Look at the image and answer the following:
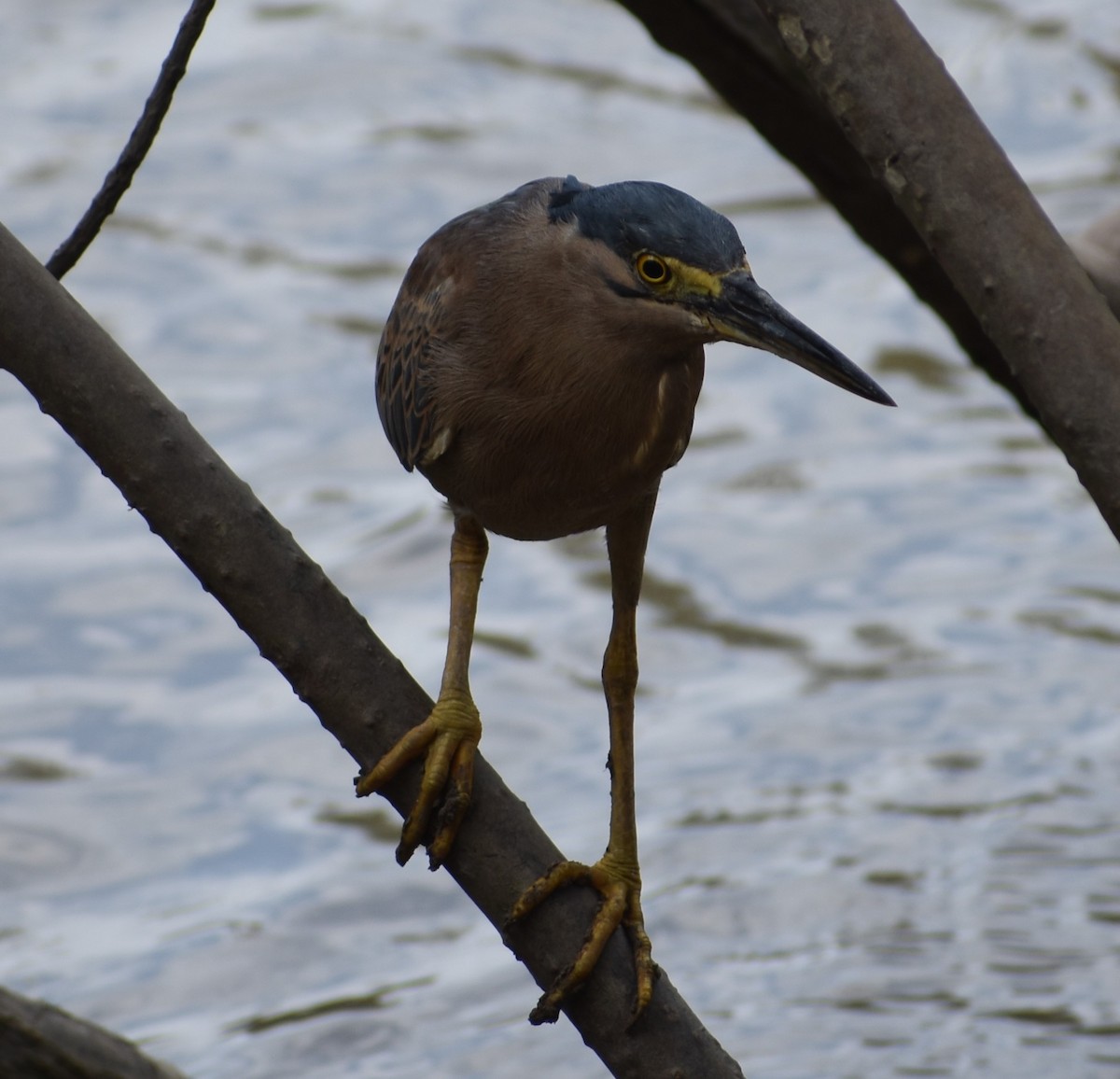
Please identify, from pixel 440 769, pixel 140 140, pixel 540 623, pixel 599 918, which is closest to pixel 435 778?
pixel 440 769

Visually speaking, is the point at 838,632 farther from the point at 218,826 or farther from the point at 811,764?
the point at 218,826

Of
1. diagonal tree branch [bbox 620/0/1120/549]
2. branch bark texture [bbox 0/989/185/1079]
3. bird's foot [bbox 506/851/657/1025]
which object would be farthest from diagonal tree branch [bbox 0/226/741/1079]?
diagonal tree branch [bbox 620/0/1120/549]

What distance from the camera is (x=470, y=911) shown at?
16.0 feet

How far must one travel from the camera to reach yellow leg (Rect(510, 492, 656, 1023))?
2.36 m

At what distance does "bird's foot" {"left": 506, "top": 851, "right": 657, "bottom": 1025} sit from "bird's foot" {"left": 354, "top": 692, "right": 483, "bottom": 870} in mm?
137

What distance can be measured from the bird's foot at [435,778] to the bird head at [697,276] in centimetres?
63

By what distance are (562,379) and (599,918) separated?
0.73 meters

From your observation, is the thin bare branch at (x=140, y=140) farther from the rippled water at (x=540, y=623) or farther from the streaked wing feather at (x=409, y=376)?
the rippled water at (x=540, y=623)

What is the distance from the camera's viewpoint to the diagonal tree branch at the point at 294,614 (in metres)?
2.12

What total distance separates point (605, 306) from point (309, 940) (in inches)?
112

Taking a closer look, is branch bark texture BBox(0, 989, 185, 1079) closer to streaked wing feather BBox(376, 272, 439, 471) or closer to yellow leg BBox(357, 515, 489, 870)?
yellow leg BBox(357, 515, 489, 870)

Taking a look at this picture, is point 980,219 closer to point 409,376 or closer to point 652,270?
Answer: point 652,270

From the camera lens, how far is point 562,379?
7.71 feet

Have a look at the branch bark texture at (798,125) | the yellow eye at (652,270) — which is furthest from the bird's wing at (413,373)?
the branch bark texture at (798,125)
